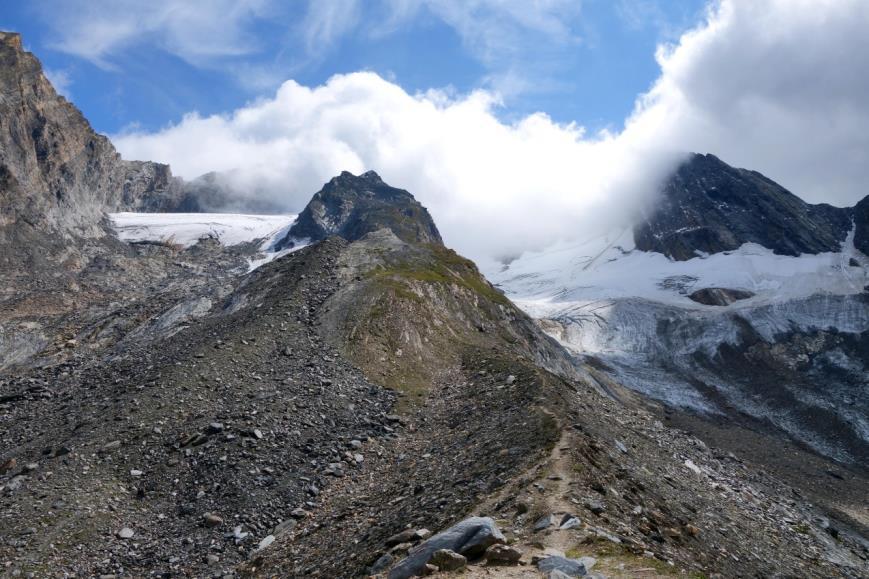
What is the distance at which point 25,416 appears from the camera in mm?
38062

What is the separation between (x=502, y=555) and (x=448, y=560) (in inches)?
49.8

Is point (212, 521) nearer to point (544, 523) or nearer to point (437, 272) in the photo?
point (544, 523)

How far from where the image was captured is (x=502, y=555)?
14.8 meters

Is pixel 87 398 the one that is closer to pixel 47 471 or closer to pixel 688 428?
pixel 47 471

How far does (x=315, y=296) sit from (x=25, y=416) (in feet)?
74.5

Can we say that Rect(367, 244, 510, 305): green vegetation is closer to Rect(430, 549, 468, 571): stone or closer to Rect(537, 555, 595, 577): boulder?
Rect(430, 549, 468, 571): stone

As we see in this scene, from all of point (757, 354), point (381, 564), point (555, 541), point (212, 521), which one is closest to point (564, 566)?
point (555, 541)

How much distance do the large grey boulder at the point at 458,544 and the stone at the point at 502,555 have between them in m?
0.36

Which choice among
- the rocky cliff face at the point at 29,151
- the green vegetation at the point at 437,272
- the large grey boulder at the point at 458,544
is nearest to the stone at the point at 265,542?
the large grey boulder at the point at 458,544

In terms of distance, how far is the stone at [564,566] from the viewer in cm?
1389

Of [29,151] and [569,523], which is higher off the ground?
[29,151]

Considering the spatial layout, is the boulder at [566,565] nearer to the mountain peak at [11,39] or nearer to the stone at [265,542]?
the stone at [265,542]

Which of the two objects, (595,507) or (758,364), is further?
(758,364)

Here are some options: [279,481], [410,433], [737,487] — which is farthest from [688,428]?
[279,481]
